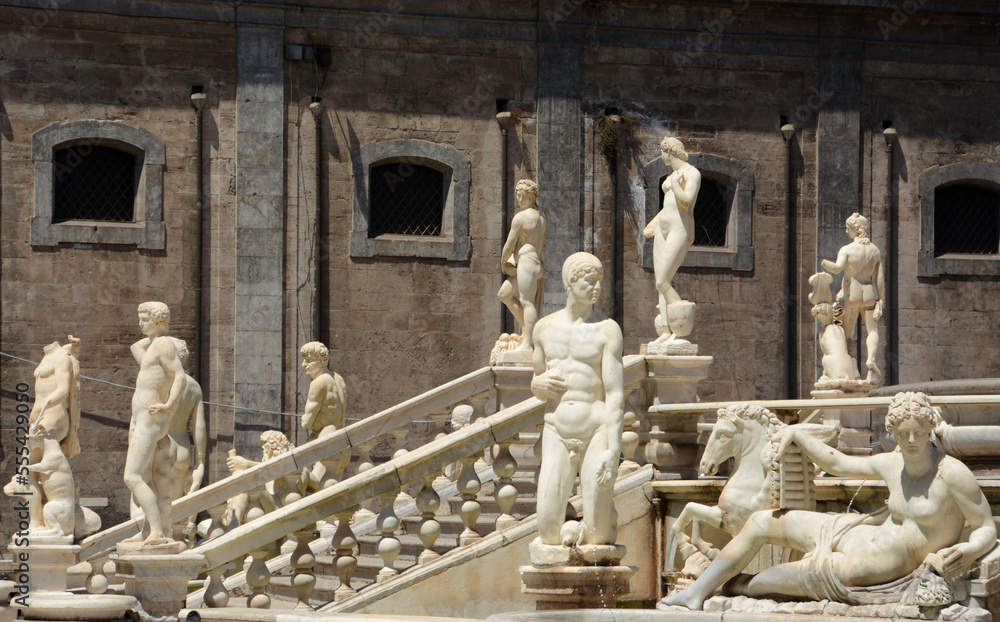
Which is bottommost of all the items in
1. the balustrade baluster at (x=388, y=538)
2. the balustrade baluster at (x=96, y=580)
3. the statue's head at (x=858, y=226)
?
the balustrade baluster at (x=96, y=580)

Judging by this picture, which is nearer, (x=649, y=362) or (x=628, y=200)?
(x=649, y=362)

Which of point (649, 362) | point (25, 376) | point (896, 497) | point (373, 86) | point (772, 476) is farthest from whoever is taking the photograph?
point (373, 86)

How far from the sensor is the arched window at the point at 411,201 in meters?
17.2

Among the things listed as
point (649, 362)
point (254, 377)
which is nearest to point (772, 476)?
point (649, 362)

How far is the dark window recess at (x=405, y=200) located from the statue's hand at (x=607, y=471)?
9663 mm

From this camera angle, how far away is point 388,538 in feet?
29.3

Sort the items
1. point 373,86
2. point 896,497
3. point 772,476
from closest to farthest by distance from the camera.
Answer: point 896,497, point 772,476, point 373,86

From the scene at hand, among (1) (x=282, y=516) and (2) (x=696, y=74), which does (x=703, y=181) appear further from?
(1) (x=282, y=516)

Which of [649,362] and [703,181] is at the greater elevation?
[703,181]

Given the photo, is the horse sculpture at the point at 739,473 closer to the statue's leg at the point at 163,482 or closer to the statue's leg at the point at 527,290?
the statue's leg at the point at 163,482

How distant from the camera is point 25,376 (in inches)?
635

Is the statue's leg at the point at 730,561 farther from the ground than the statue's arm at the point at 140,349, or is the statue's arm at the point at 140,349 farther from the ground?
the statue's arm at the point at 140,349

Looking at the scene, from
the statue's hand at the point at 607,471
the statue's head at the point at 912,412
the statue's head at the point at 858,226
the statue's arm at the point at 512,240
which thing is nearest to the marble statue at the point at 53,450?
the statue's arm at the point at 512,240

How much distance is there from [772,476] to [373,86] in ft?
34.6
